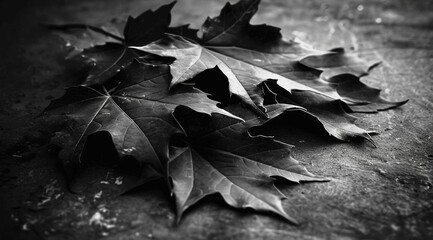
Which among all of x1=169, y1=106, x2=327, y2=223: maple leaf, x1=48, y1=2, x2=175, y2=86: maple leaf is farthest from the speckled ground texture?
x1=48, y1=2, x2=175, y2=86: maple leaf

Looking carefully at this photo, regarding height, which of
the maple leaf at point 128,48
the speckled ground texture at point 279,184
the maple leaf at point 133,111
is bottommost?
the speckled ground texture at point 279,184

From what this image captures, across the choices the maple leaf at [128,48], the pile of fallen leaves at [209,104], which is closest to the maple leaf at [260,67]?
the pile of fallen leaves at [209,104]

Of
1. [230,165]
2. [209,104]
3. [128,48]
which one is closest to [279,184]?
[230,165]

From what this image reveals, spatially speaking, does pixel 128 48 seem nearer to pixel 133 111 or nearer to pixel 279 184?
pixel 133 111

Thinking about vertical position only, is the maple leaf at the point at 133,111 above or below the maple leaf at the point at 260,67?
below

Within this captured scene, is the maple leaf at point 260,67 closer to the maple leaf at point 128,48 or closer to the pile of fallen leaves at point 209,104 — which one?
the pile of fallen leaves at point 209,104

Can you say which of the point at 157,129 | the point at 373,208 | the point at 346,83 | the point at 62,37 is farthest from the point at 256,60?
the point at 62,37

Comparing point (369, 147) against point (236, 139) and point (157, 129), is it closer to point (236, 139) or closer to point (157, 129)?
point (236, 139)
